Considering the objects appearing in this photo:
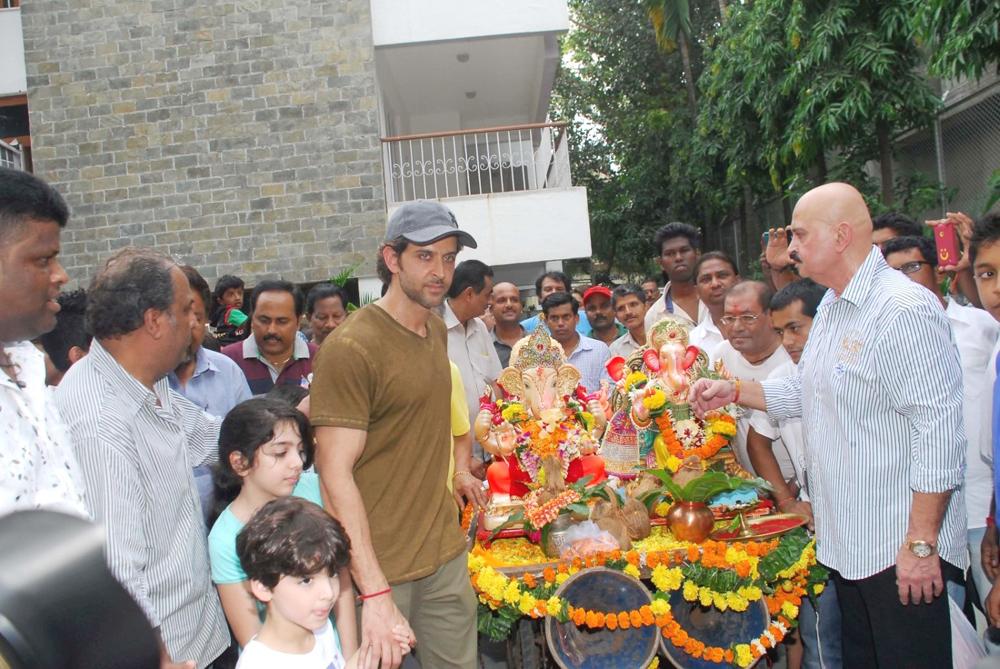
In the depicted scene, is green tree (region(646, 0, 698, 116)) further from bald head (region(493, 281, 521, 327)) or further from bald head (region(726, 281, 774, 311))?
bald head (region(726, 281, 774, 311))

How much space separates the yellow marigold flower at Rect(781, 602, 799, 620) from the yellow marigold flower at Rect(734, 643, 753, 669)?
0.21 m

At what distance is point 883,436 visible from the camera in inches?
108

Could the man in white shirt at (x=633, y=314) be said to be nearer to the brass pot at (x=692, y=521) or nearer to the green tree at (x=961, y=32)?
the brass pot at (x=692, y=521)

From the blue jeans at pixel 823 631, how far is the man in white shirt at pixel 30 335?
121 inches

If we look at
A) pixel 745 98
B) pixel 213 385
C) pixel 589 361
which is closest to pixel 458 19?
pixel 745 98

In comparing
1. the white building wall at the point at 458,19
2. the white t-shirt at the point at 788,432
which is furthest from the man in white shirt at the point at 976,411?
the white building wall at the point at 458,19

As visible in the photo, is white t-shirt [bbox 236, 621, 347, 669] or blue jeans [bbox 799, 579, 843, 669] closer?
white t-shirt [bbox 236, 621, 347, 669]

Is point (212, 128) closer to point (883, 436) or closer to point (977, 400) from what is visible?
point (977, 400)

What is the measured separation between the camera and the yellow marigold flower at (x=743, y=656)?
339cm

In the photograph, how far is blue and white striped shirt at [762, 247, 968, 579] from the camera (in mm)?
2605

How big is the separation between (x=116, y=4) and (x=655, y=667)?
1138cm

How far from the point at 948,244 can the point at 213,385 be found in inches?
136

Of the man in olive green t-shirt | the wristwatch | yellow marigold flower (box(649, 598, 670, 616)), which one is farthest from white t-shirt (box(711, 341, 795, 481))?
the man in olive green t-shirt

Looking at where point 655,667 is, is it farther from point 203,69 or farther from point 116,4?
point 116,4
